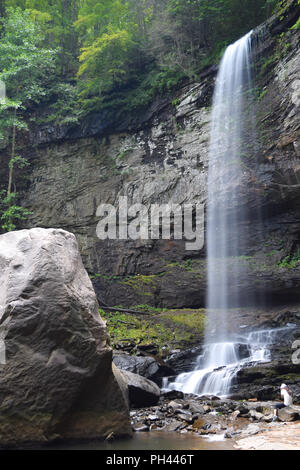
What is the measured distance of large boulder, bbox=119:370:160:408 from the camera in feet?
27.0

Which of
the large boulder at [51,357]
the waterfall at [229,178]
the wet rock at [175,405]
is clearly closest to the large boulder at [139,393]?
the wet rock at [175,405]

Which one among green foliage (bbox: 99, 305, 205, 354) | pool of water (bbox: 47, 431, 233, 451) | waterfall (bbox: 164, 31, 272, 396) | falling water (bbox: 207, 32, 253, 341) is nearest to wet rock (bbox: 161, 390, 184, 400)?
pool of water (bbox: 47, 431, 233, 451)

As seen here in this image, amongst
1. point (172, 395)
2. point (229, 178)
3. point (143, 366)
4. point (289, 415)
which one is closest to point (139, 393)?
point (172, 395)

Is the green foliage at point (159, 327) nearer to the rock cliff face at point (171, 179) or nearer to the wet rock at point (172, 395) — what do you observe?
the rock cliff face at point (171, 179)

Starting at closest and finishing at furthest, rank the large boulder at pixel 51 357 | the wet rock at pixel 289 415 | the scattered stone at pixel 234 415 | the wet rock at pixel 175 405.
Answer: the large boulder at pixel 51 357, the wet rock at pixel 289 415, the scattered stone at pixel 234 415, the wet rock at pixel 175 405

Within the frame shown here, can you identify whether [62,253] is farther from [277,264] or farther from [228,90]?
[228,90]

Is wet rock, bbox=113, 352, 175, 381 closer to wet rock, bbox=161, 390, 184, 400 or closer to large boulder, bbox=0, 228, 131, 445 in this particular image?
wet rock, bbox=161, 390, 184, 400

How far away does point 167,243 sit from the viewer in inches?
672

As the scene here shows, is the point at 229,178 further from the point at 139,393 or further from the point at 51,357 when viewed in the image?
the point at 51,357

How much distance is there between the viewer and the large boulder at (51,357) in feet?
17.8

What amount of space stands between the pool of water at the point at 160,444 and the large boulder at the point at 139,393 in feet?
5.96

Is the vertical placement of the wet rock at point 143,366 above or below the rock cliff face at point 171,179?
below

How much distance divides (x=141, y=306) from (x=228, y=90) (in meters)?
9.91
